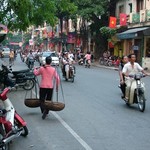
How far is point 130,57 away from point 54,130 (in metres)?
4.24

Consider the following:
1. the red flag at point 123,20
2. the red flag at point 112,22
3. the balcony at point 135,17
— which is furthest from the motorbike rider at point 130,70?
the red flag at point 112,22

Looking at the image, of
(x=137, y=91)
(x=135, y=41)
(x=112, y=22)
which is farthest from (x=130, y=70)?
(x=112, y=22)

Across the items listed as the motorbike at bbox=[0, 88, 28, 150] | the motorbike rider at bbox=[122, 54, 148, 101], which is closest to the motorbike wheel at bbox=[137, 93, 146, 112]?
the motorbike rider at bbox=[122, 54, 148, 101]

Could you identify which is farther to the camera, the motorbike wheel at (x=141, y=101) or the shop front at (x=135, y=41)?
the shop front at (x=135, y=41)

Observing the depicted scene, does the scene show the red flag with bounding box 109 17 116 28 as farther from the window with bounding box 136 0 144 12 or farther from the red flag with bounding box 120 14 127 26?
the window with bounding box 136 0 144 12

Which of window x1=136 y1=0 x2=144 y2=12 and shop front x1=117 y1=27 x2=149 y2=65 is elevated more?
window x1=136 y1=0 x2=144 y2=12

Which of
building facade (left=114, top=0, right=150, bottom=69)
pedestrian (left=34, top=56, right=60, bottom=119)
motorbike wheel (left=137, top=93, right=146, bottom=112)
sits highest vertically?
building facade (left=114, top=0, right=150, bottom=69)

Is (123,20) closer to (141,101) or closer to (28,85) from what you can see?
(28,85)

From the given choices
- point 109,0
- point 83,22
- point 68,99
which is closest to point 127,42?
point 109,0

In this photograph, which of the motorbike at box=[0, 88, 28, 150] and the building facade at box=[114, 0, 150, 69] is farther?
the building facade at box=[114, 0, 150, 69]

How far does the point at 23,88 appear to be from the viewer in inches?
692

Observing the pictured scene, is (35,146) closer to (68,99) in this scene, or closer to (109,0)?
(68,99)

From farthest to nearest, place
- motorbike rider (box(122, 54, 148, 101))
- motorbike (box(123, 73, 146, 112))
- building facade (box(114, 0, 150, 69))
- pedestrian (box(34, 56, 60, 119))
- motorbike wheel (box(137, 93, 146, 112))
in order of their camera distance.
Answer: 1. building facade (box(114, 0, 150, 69))
2. motorbike rider (box(122, 54, 148, 101))
3. motorbike (box(123, 73, 146, 112))
4. motorbike wheel (box(137, 93, 146, 112))
5. pedestrian (box(34, 56, 60, 119))

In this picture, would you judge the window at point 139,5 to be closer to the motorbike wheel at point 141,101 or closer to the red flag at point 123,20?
the red flag at point 123,20
